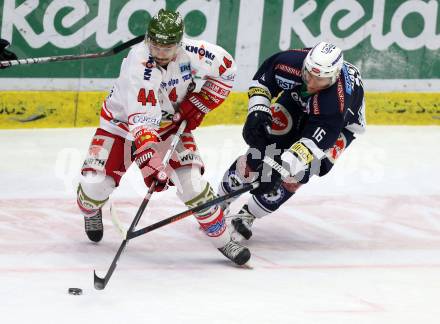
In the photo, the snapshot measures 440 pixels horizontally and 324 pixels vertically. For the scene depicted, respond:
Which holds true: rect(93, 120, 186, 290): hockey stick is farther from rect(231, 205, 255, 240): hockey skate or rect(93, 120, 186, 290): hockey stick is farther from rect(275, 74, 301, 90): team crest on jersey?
rect(231, 205, 255, 240): hockey skate

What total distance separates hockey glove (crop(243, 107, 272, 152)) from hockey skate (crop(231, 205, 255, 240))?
487 mm

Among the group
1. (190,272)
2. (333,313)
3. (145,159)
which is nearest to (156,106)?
(145,159)

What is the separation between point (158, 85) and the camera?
506cm

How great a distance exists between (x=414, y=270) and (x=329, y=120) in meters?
0.84

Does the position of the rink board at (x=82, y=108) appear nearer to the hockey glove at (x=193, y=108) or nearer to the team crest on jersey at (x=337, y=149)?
the team crest on jersey at (x=337, y=149)

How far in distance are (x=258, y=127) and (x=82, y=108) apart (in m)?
2.81

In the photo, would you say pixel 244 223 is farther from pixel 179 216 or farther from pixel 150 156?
pixel 150 156

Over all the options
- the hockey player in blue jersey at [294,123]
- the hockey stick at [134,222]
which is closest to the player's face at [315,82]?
the hockey player in blue jersey at [294,123]

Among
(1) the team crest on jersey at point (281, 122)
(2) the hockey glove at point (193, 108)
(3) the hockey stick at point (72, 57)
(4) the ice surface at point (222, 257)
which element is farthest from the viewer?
(3) the hockey stick at point (72, 57)

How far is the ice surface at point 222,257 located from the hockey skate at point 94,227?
0.16 feet

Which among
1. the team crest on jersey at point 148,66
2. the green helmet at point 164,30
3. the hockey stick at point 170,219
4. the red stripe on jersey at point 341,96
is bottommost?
the hockey stick at point 170,219

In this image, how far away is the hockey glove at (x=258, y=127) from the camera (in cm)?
544

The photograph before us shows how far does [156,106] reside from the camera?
5031 mm

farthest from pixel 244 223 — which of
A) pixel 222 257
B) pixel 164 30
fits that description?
pixel 164 30
